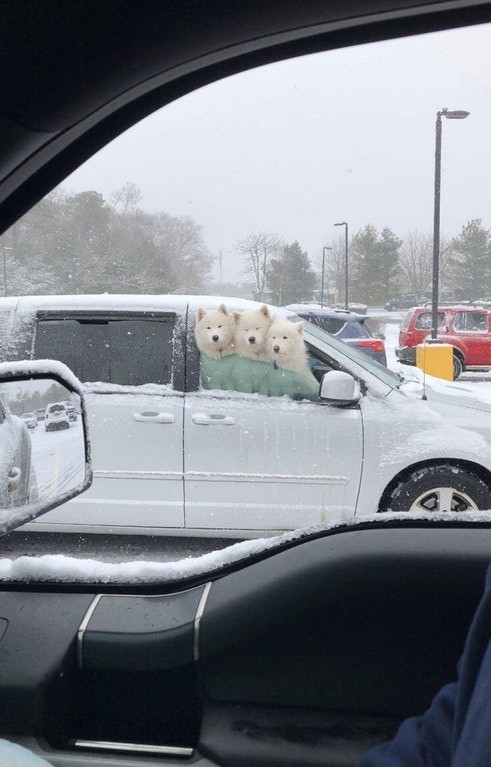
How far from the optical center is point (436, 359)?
3309 millimetres

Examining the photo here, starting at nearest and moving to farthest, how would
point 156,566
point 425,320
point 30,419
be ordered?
point 30,419
point 156,566
point 425,320

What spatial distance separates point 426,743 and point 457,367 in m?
2.06

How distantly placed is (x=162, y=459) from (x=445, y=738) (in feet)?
6.82

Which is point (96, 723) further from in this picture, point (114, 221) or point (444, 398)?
point (444, 398)

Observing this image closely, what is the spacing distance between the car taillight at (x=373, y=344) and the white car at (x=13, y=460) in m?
1.99

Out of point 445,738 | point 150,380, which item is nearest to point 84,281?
point 150,380

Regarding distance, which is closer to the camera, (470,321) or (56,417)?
(56,417)

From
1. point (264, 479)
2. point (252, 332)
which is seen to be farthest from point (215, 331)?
point (264, 479)

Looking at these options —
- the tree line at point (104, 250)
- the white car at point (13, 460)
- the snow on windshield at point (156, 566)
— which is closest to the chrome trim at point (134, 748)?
the snow on windshield at point (156, 566)

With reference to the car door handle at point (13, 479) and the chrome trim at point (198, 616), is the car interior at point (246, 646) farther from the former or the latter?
the car door handle at point (13, 479)

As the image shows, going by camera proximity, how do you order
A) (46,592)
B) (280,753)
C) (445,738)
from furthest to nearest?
(46,592) < (280,753) < (445,738)

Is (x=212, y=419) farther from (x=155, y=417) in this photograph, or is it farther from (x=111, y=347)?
(x=111, y=347)

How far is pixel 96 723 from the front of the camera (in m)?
1.89

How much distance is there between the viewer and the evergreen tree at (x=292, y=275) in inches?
96.8
